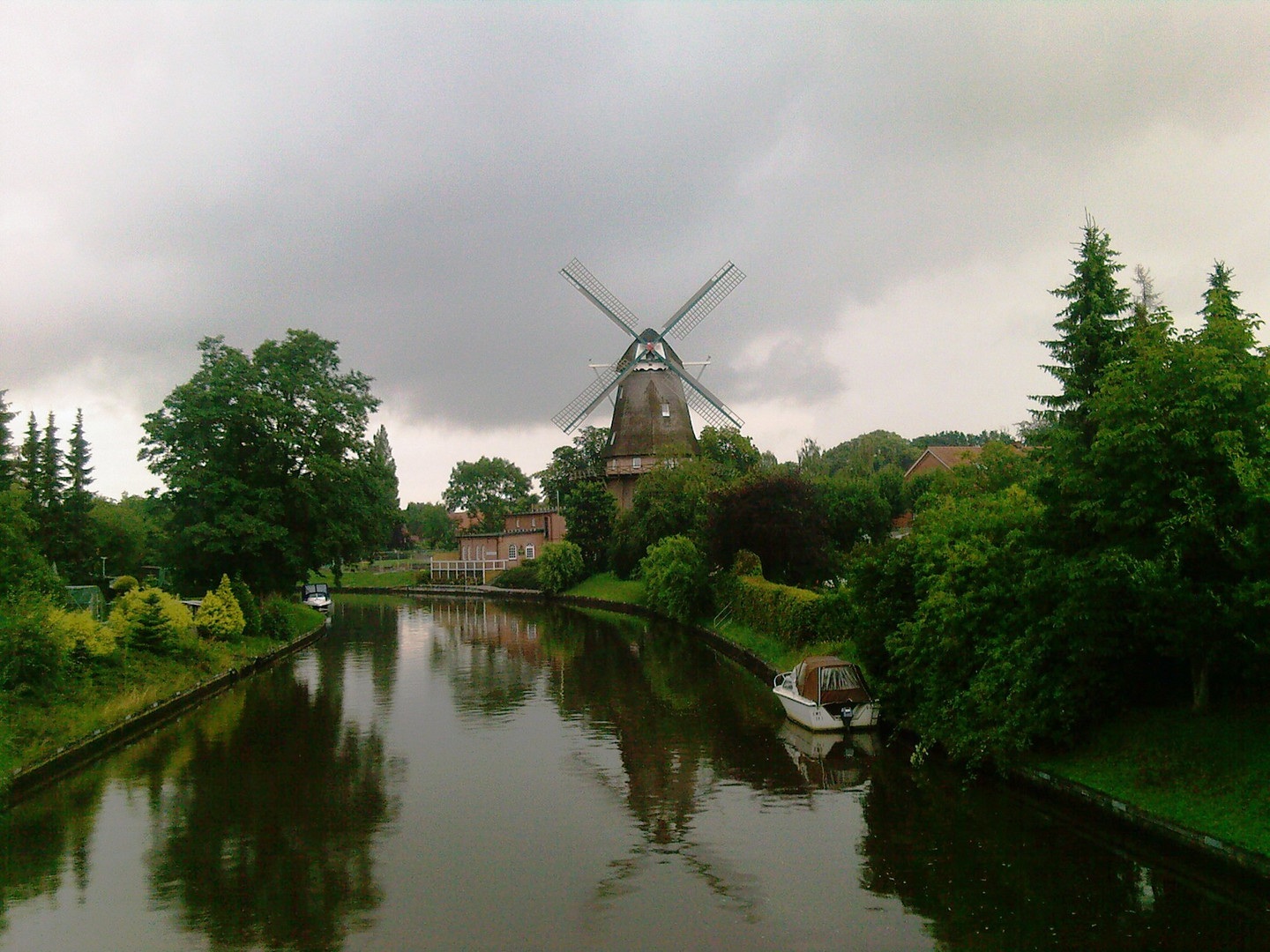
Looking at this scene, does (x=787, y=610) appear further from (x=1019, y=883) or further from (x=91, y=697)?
(x=91, y=697)

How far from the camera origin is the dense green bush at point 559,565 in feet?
218

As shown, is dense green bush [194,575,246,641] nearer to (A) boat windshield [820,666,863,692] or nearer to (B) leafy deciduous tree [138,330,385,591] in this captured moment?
(B) leafy deciduous tree [138,330,385,591]

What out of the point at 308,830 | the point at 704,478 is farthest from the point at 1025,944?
the point at 704,478

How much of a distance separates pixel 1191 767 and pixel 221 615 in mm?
28245

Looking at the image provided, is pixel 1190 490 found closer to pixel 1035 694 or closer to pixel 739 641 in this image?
pixel 1035 694

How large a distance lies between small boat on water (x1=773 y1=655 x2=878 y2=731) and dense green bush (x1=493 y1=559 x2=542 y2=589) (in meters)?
49.8

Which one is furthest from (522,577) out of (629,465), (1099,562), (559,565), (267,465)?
(1099,562)

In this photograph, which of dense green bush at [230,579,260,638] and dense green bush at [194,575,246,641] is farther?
dense green bush at [230,579,260,638]

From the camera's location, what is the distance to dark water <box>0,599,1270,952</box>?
10.7 meters

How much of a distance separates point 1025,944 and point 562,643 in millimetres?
31671

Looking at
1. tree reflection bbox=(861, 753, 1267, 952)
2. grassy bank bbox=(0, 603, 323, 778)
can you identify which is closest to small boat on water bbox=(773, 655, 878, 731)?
tree reflection bbox=(861, 753, 1267, 952)

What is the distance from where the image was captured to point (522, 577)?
242 feet

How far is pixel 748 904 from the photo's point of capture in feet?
37.4

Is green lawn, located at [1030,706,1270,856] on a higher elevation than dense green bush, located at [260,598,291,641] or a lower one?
lower
